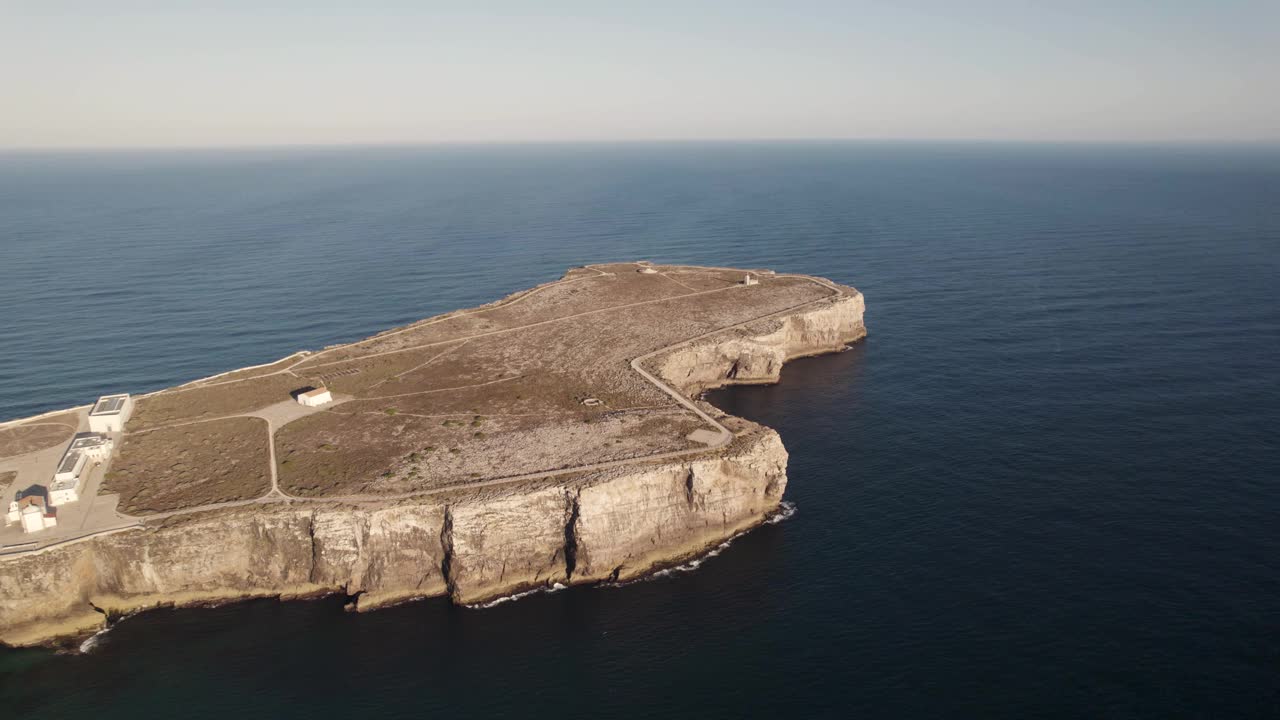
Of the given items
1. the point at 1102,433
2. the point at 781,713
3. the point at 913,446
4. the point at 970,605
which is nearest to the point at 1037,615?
the point at 970,605

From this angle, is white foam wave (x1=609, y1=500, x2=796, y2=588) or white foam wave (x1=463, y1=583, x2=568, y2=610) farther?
white foam wave (x1=609, y1=500, x2=796, y2=588)

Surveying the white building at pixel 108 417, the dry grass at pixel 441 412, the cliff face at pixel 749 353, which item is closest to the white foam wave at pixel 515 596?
the dry grass at pixel 441 412

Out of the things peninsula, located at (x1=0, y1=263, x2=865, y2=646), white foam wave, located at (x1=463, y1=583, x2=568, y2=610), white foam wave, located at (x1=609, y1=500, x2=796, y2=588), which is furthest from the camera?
white foam wave, located at (x1=609, y1=500, x2=796, y2=588)

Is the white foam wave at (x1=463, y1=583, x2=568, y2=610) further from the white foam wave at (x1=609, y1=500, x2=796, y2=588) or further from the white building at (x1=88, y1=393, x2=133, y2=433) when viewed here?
the white building at (x1=88, y1=393, x2=133, y2=433)

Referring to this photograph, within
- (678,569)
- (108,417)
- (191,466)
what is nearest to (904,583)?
(678,569)

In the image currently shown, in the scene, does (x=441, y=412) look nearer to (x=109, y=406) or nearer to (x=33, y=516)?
(x=109, y=406)

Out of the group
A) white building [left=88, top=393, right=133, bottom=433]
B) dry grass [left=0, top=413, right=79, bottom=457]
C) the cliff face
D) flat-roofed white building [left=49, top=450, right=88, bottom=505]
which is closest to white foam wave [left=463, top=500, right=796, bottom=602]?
the cliff face

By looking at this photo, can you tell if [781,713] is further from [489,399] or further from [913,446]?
[489,399]
